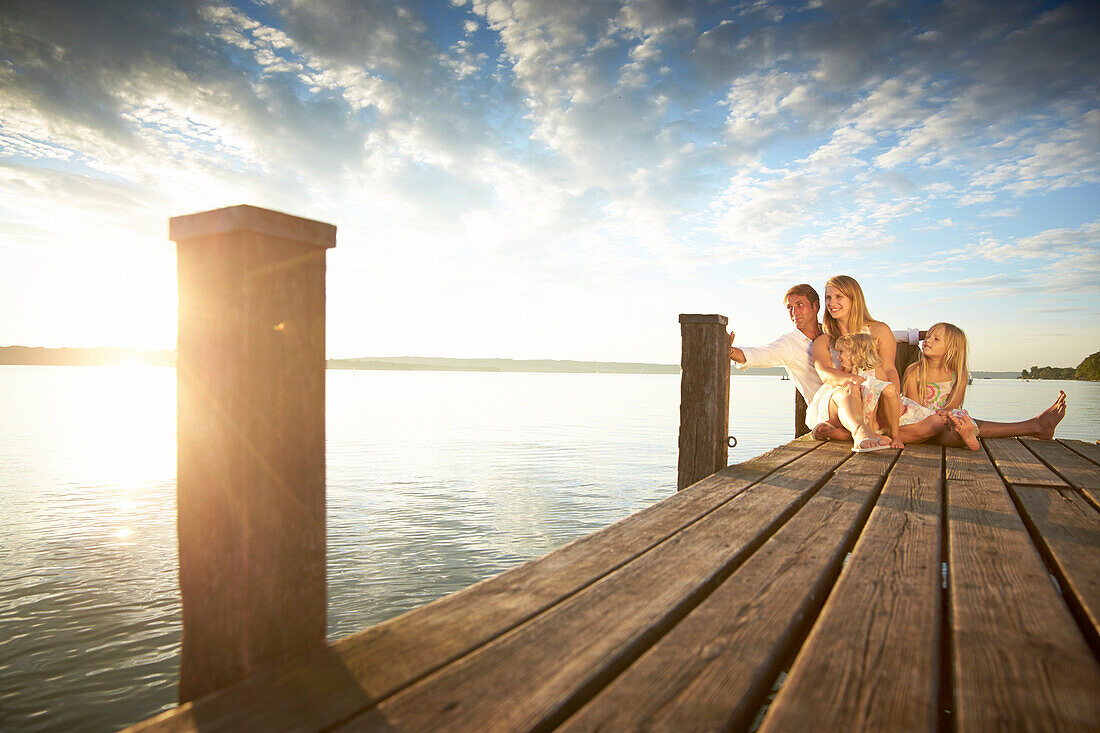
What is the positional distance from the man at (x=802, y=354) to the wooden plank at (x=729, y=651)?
343 centimetres

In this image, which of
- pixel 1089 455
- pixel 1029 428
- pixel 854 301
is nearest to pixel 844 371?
pixel 854 301

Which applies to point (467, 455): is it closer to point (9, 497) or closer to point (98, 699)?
point (9, 497)

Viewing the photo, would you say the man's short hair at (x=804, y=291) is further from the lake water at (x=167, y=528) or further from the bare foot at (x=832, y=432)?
the lake water at (x=167, y=528)

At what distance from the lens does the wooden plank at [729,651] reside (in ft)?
3.99

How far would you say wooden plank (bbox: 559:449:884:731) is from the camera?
3.99ft

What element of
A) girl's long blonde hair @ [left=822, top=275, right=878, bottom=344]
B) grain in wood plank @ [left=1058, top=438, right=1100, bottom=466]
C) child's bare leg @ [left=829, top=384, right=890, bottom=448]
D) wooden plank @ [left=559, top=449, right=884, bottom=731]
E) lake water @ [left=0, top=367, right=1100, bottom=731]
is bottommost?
lake water @ [left=0, top=367, right=1100, bottom=731]

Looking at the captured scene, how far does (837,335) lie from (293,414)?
5215 mm

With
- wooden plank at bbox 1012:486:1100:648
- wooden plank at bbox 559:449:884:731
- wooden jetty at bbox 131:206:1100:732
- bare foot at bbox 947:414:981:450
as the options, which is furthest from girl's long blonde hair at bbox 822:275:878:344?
wooden plank at bbox 559:449:884:731

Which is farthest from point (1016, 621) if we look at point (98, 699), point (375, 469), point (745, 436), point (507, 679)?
point (745, 436)

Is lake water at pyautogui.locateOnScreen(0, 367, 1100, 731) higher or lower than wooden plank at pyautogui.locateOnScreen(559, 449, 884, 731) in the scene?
lower

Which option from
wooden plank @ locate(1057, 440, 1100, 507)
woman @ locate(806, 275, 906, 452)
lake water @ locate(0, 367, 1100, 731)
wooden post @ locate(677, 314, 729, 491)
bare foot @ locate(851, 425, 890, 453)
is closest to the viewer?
wooden plank @ locate(1057, 440, 1100, 507)

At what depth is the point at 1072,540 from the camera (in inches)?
100

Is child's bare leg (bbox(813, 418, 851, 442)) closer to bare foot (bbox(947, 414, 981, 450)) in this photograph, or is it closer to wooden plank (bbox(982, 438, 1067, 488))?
bare foot (bbox(947, 414, 981, 450))

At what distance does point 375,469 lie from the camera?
11.4m
